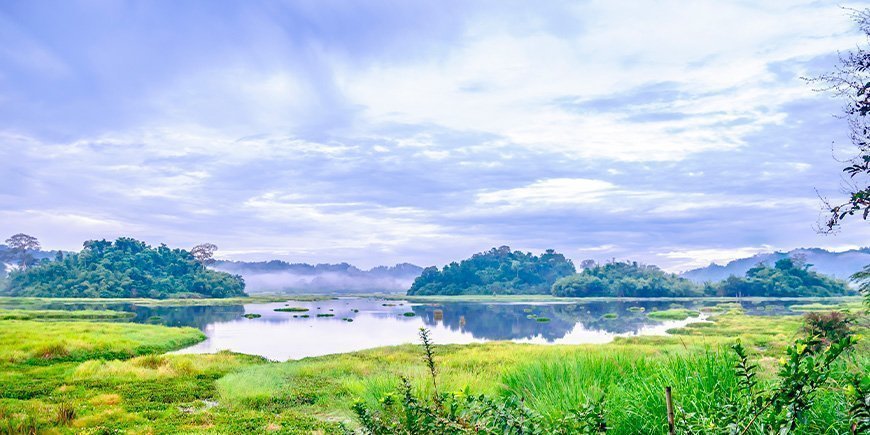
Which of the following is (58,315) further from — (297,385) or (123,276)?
(123,276)

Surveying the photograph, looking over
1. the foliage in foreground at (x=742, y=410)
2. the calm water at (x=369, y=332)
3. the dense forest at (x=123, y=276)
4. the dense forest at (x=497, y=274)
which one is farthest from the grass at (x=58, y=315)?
the dense forest at (x=497, y=274)

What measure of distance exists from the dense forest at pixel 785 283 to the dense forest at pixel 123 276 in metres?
121

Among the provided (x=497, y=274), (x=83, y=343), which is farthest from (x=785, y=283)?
(x=83, y=343)

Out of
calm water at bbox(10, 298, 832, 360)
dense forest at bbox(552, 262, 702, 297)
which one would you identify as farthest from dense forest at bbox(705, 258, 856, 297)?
calm water at bbox(10, 298, 832, 360)

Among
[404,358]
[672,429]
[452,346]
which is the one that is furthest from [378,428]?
[452,346]

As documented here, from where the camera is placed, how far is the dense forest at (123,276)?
110500mm

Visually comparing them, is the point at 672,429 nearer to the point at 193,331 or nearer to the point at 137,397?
the point at 137,397

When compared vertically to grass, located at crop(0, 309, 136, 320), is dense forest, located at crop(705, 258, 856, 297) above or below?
above

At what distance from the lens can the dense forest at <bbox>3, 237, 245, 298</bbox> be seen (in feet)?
363

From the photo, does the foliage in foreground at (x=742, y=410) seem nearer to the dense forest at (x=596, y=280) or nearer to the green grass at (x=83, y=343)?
the green grass at (x=83, y=343)

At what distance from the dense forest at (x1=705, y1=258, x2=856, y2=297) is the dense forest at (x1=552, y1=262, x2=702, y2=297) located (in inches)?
464

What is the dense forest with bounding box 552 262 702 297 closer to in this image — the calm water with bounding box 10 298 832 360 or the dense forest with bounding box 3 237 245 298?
the calm water with bounding box 10 298 832 360

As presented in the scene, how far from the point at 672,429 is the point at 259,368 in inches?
885

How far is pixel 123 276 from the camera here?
381 feet
